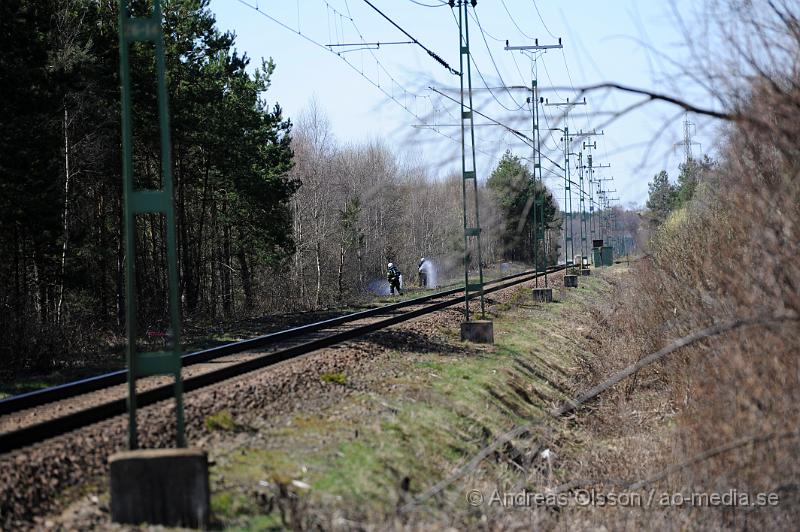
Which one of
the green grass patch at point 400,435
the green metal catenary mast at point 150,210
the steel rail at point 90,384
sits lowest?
the green grass patch at point 400,435

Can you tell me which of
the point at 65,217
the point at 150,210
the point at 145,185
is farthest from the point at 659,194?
the point at 150,210

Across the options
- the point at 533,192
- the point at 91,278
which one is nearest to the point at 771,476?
the point at 533,192

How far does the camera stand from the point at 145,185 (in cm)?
3803

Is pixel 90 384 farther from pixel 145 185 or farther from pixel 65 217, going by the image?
pixel 145 185

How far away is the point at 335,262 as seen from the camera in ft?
236

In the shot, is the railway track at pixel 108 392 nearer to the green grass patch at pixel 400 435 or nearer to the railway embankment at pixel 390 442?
the railway embankment at pixel 390 442

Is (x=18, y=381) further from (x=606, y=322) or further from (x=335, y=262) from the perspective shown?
(x=335, y=262)

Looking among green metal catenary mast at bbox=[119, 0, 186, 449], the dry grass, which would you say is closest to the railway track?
green metal catenary mast at bbox=[119, 0, 186, 449]

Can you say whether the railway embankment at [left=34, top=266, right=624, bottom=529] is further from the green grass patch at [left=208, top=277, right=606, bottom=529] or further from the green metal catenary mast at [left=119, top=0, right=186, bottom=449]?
the green metal catenary mast at [left=119, top=0, right=186, bottom=449]

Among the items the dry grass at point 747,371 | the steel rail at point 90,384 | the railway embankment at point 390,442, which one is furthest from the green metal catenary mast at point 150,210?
the steel rail at point 90,384

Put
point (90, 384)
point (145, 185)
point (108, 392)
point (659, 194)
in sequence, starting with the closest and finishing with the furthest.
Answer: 1. point (108, 392)
2. point (90, 384)
3. point (145, 185)
4. point (659, 194)

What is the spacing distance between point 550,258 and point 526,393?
77827 mm

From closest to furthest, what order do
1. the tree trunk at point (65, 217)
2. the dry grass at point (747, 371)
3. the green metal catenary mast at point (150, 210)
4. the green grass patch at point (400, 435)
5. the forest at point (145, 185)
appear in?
the green metal catenary mast at point (150, 210) → the dry grass at point (747, 371) → the green grass patch at point (400, 435) → the forest at point (145, 185) → the tree trunk at point (65, 217)

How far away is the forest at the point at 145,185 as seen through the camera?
22906 mm
